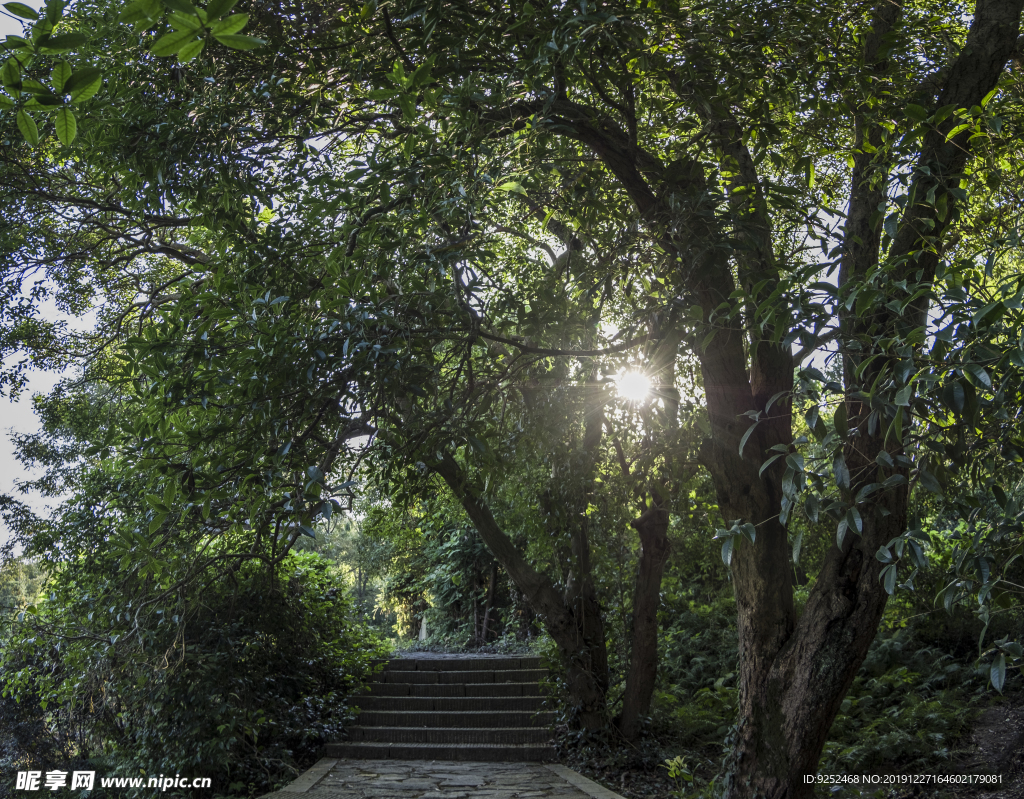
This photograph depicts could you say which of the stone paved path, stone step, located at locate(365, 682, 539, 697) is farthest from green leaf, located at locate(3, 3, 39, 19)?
stone step, located at locate(365, 682, 539, 697)

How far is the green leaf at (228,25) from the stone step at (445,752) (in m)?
8.70

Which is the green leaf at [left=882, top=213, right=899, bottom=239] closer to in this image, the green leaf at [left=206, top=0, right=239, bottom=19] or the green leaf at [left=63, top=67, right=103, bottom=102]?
the green leaf at [left=206, top=0, right=239, bottom=19]

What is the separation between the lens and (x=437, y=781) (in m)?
7.14

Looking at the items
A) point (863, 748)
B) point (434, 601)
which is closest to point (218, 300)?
point (863, 748)

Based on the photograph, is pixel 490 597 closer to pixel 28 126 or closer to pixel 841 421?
pixel 841 421

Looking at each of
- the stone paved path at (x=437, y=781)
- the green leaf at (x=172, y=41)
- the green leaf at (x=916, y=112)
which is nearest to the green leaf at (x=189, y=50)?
the green leaf at (x=172, y=41)

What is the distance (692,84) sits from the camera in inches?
157

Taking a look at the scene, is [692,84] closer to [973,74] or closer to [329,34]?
[973,74]

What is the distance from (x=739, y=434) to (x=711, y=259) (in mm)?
1189

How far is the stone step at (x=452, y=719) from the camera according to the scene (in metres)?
9.34

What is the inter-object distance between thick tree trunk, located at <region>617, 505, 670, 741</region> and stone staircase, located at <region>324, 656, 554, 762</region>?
124 cm

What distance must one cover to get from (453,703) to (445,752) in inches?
55.7

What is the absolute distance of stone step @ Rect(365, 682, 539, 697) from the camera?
1023 cm

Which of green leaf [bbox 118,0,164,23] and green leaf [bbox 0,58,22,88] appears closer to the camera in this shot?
green leaf [bbox 118,0,164,23]
